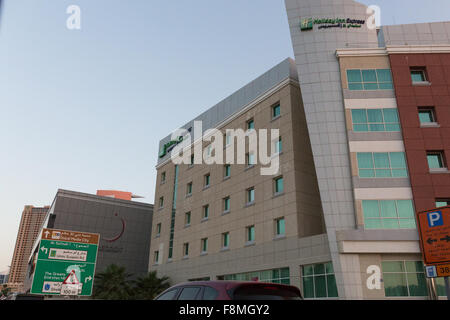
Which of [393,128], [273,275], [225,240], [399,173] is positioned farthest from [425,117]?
[225,240]

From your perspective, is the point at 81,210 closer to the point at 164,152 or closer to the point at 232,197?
the point at 164,152

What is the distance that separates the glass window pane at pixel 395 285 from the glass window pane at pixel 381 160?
734 cm

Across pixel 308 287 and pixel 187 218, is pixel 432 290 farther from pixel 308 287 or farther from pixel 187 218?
pixel 187 218

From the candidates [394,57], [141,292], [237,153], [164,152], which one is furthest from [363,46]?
[141,292]

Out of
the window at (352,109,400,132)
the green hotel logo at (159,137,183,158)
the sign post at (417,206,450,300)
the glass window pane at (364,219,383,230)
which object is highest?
the green hotel logo at (159,137,183,158)

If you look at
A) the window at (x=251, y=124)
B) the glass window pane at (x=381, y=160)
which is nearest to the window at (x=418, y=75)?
the glass window pane at (x=381, y=160)

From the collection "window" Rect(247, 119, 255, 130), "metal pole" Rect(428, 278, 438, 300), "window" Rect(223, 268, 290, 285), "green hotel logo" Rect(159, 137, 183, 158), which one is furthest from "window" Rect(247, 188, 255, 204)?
"green hotel logo" Rect(159, 137, 183, 158)

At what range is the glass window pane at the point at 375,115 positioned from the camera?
89.3ft

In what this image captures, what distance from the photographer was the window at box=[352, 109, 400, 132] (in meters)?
26.9

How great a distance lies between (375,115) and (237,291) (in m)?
25.1

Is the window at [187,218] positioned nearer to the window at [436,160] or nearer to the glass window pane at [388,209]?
the glass window pane at [388,209]

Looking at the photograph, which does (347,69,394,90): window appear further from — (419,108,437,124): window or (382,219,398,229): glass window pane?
(382,219,398,229): glass window pane

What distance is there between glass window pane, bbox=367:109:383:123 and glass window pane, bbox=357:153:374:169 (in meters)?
2.79

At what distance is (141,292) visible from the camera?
136 ft
